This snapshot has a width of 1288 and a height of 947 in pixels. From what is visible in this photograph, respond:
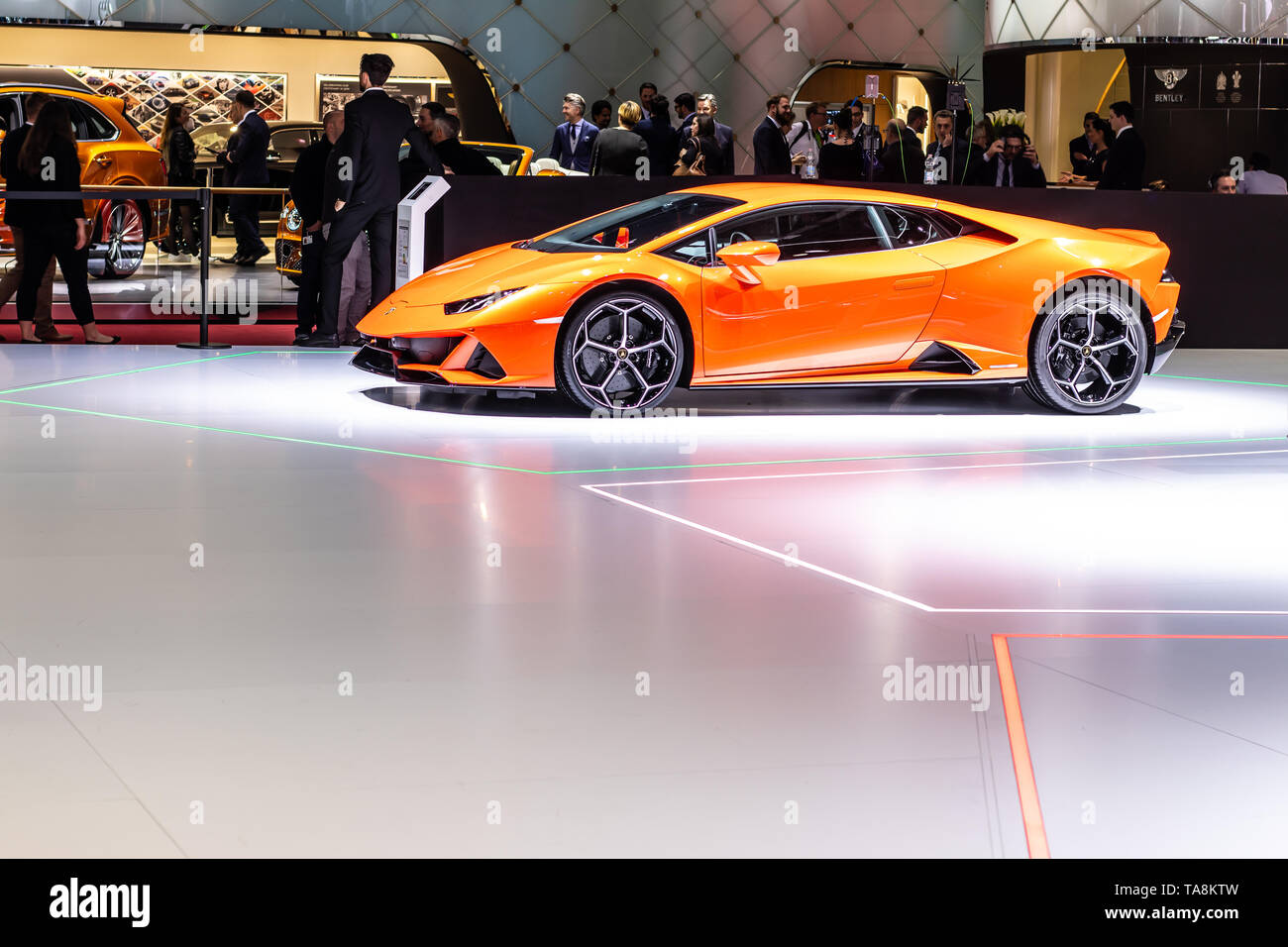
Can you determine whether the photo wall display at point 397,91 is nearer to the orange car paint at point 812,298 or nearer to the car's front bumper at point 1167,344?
the orange car paint at point 812,298

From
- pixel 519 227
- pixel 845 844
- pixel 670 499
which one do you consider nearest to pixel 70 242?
pixel 519 227

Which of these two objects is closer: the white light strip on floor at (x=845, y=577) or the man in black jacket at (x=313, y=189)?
the white light strip on floor at (x=845, y=577)

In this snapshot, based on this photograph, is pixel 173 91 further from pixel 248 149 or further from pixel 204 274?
pixel 204 274

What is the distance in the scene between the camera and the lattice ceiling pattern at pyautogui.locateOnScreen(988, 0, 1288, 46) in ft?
60.1

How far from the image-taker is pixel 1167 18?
725 inches

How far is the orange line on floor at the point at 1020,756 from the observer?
2.72 meters

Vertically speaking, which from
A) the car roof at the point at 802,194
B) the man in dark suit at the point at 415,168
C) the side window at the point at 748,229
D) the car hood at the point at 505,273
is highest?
the man in dark suit at the point at 415,168

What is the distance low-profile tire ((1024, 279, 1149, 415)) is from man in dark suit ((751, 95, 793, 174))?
16.1 feet

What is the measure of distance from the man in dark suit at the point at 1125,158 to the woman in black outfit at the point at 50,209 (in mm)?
7563

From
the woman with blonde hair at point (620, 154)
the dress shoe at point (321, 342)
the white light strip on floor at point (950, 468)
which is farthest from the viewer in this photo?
the woman with blonde hair at point (620, 154)

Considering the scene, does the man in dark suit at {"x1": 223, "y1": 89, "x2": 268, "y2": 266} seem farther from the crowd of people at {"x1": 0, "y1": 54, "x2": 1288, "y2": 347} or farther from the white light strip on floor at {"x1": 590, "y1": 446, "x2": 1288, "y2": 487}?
the white light strip on floor at {"x1": 590, "y1": 446, "x2": 1288, "y2": 487}

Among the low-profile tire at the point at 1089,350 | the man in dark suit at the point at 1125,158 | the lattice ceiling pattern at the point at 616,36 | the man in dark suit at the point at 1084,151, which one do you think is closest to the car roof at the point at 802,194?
the low-profile tire at the point at 1089,350

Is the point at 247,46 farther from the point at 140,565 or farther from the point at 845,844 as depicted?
the point at 845,844

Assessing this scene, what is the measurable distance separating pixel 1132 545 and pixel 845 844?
2802 mm
